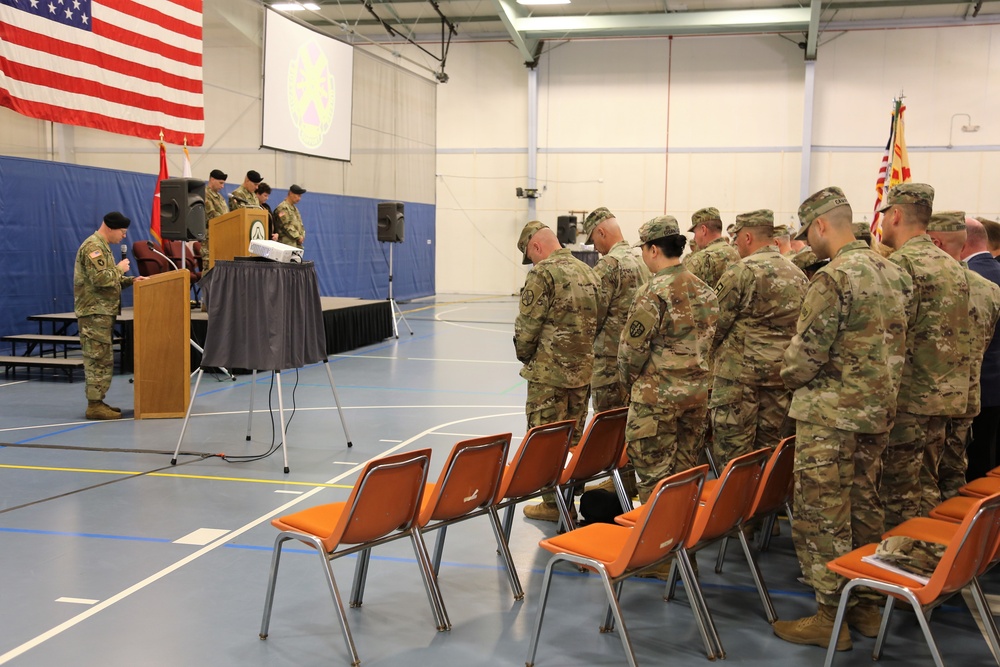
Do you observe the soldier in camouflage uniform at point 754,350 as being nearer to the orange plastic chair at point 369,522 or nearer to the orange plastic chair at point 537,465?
the orange plastic chair at point 537,465

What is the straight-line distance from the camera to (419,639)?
366 centimetres

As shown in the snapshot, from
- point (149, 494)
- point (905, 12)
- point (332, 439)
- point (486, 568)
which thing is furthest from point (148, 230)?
point (905, 12)

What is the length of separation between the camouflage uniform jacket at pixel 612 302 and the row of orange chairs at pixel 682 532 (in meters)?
1.46

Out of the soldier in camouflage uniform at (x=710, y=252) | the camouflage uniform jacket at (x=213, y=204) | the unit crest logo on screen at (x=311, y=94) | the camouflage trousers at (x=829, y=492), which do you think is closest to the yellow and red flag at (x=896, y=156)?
the soldier in camouflage uniform at (x=710, y=252)

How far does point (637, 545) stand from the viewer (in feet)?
10.3

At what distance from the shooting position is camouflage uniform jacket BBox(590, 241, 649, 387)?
5.39 m

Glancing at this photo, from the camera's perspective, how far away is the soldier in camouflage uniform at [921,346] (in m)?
3.96

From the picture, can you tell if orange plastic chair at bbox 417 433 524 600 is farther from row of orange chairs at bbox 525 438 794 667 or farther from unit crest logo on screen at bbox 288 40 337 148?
unit crest logo on screen at bbox 288 40 337 148

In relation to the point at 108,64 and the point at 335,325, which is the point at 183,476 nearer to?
the point at 335,325

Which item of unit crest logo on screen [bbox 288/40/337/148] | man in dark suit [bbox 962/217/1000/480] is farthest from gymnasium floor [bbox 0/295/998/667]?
unit crest logo on screen [bbox 288/40/337/148]

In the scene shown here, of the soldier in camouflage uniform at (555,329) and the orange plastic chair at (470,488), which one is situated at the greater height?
the soldier in camouflage uniform at (555,329)

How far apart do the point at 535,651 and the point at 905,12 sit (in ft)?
68.9

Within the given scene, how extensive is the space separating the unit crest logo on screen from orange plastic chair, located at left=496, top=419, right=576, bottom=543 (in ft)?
37.8

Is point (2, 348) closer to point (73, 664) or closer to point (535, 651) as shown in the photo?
point (73, 664)
